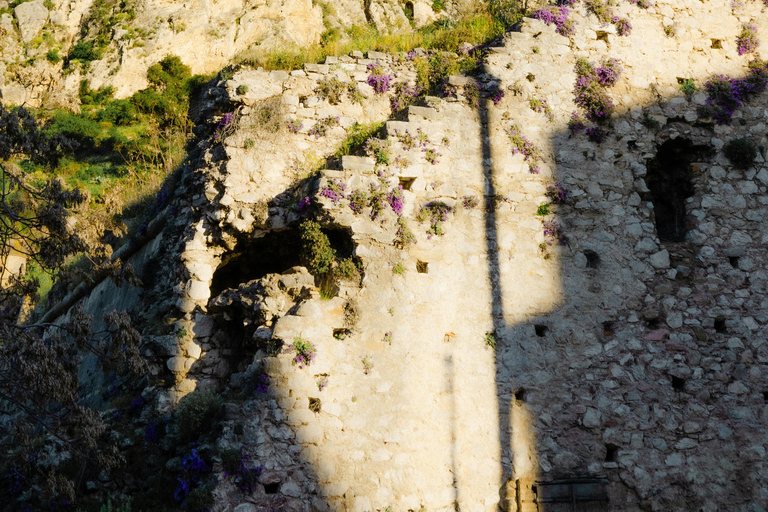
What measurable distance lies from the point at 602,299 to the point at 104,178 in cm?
2127

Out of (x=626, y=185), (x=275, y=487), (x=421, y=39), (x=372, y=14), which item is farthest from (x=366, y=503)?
(x=372, y=14)

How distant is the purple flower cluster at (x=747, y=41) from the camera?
9.62 metres

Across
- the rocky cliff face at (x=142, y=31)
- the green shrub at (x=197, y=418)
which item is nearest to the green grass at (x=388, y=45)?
the green shrub at (x=197, y=418)

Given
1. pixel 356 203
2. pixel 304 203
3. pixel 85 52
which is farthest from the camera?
pixel 85 52

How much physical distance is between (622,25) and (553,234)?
3937mm

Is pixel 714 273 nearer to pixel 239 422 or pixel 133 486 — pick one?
pixel 239 422

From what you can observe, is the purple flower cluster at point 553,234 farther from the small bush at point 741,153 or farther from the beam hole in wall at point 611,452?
the small bush at point 741,153

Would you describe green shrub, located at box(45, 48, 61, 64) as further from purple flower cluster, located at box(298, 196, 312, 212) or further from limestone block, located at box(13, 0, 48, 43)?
purple flower cluster, located at box(298, 196, 312, 212)

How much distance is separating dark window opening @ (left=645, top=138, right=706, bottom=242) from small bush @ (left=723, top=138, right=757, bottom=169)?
377 mm

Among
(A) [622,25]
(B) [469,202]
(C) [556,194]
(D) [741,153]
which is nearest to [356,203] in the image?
(B) [469,202]

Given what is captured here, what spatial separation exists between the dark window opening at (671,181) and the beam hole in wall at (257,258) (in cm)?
558

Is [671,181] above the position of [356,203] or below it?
above

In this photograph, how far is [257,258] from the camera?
8914 millimetres

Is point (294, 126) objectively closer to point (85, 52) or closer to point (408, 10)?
point (408, 10)
